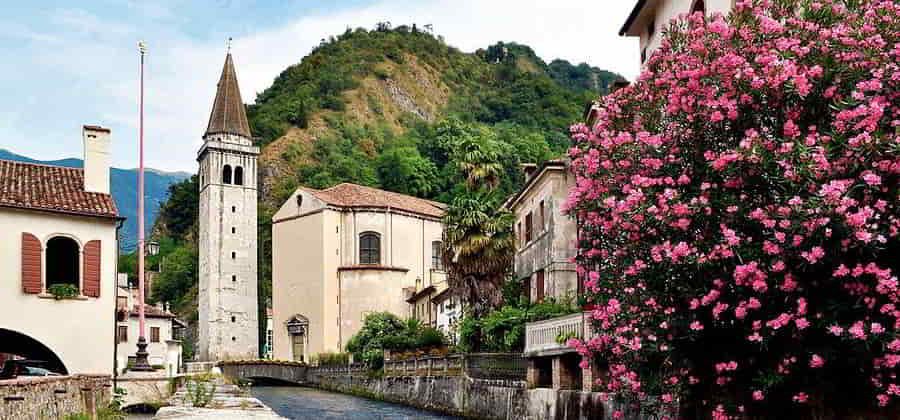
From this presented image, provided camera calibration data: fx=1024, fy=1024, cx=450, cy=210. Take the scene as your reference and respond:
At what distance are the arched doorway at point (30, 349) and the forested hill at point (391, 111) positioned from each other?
73.8 m

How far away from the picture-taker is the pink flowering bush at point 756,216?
10133mm

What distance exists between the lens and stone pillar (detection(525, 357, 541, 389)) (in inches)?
977

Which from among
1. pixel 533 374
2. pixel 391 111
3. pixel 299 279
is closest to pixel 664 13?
pixel 533 374

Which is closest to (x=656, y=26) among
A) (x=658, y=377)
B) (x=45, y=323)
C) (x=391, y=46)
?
(x=658, y=377)

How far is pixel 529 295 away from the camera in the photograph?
3728 cm

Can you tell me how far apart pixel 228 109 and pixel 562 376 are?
68181 millimetres

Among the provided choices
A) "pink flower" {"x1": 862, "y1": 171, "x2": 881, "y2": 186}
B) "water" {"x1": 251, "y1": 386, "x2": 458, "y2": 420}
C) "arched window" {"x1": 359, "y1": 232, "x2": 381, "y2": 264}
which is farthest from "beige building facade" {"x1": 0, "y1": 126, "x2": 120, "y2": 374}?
"arched window" {"x1": 359, "y1": 232, "x2": 381, "y2": 264}

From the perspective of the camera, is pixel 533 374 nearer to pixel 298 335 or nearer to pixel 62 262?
pixel 62 262

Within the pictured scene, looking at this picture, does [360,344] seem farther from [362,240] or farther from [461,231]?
[461,231]

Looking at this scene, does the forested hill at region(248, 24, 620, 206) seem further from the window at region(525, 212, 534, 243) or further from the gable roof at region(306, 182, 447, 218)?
the window at region(525, 212, 534, 243)

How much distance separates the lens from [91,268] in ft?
84.0

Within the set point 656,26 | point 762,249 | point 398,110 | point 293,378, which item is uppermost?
point 398,110

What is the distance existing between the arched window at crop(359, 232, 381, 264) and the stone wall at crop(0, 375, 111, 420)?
1871 inches

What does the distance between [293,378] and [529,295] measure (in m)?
33.3
